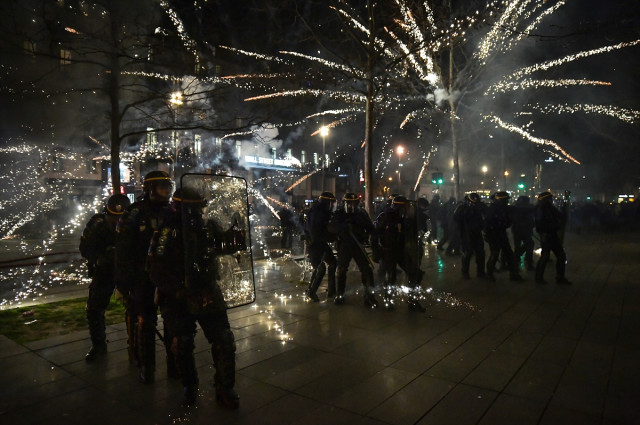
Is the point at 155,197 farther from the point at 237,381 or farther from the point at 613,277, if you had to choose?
the point at 613,277

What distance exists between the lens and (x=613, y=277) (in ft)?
28.6

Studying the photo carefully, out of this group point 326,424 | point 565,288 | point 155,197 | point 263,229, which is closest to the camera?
point 326,424

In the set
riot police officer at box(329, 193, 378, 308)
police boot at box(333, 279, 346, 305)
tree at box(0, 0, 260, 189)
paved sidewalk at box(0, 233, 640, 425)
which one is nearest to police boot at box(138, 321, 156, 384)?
paved sidewalk at box(0, 233, 640, 425)

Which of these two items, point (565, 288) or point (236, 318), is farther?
point (565, 288)

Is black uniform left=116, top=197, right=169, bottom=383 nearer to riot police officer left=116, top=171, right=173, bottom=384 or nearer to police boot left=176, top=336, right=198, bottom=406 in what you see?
riot police officer left=116, top=171, right=173, bottom=384

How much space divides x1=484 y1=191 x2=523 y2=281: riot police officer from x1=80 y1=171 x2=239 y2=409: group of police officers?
6724mm

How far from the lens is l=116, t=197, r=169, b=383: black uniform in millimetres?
3506

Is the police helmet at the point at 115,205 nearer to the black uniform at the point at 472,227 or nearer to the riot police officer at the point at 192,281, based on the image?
the riot police officer at the point at 192,281

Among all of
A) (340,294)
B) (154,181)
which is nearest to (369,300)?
(340,294)

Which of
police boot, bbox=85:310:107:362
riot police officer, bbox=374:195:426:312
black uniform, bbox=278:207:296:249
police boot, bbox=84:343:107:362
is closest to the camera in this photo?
police boot, bbox=84:343:107:362

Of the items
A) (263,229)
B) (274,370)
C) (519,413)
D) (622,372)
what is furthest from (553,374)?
(263,229)

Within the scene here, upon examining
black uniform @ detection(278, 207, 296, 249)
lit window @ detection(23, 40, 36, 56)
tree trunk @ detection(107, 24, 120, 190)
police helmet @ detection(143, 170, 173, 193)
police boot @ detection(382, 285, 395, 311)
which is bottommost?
police boot @ detection(382, 285, 395, 311)

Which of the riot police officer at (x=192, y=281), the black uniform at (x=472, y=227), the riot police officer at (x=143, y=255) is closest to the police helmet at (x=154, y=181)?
the riot police officer at (x=143, y=255)

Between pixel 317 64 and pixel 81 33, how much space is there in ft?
22.1
